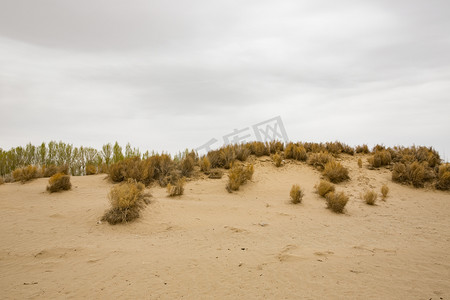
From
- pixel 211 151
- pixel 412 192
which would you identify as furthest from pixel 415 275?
pixel 211 151

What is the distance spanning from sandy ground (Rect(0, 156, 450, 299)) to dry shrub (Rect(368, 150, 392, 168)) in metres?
2.87

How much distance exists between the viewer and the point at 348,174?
12.6m

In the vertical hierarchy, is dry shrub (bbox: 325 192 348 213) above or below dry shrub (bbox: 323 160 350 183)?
A: below

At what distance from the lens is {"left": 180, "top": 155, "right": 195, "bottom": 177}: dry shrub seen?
39.6 feet

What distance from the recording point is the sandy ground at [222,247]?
4328mm

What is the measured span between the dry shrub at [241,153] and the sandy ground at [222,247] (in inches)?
107

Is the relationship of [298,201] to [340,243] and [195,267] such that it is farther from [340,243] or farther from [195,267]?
[195,267]

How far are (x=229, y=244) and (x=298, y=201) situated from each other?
Result: 4.12 m

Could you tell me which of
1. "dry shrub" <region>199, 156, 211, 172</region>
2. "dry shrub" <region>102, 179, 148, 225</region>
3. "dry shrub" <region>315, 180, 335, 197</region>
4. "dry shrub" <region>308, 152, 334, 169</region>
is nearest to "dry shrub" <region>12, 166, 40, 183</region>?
"dry shrub" <region>102, 179, 148, 225</region>

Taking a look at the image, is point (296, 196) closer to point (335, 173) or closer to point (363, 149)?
point (335, 173)

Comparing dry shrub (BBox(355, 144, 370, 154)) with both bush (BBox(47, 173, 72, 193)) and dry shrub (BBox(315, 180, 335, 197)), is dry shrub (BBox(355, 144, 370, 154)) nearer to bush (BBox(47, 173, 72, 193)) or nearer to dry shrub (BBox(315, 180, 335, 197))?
dry shrub (BBox(315, 180, 335, 197))

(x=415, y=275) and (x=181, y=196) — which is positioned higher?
(x=181, y=196)

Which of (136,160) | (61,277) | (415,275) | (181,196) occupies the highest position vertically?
(136,160)

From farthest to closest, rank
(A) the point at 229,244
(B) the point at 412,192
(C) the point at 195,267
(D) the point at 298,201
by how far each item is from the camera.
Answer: (B) the point at 412,192, (D) the point at 298,201, (A) the point at 229,244, (C) the point at 195,267
